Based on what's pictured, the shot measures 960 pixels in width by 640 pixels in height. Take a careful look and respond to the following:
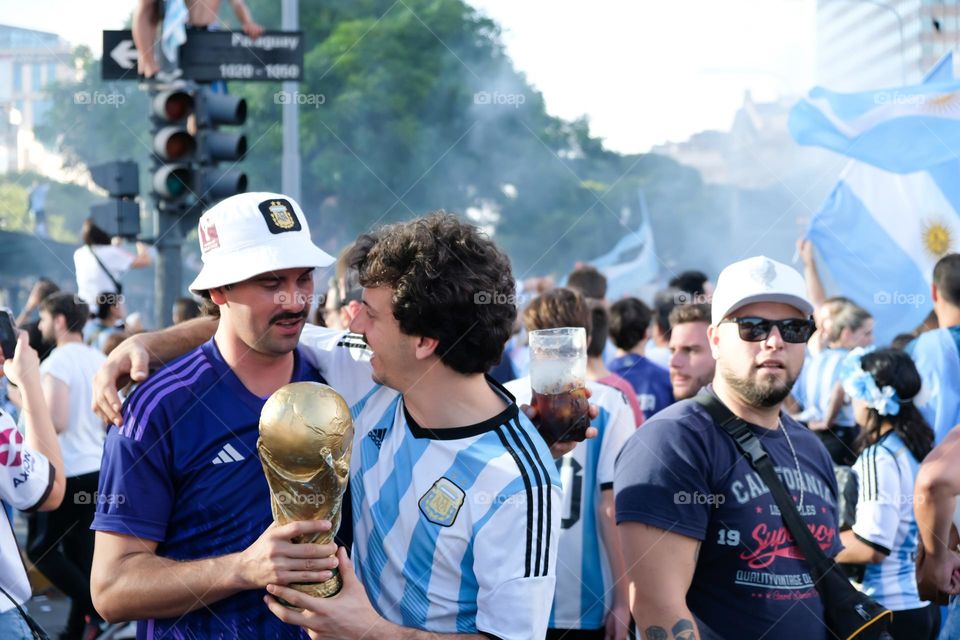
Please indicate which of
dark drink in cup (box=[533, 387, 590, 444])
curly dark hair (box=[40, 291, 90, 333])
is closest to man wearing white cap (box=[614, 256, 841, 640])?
dark drink in cup (box=[533, 387, 590, 444])

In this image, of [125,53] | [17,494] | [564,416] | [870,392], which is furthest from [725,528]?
[125,53]

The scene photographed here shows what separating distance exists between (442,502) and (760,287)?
1.59 metres

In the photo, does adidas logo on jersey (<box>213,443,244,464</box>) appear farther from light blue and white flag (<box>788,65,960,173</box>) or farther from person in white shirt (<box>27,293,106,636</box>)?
light blue and white flag (<box>788,65,960,173</box>)

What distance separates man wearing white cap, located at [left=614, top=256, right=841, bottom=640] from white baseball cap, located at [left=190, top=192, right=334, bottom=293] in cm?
121

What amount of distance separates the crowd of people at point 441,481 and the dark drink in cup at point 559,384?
0.08m

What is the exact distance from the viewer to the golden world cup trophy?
2160 mm

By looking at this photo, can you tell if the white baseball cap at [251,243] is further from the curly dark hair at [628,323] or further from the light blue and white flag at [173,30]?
the light blue and white flag at [173,30]

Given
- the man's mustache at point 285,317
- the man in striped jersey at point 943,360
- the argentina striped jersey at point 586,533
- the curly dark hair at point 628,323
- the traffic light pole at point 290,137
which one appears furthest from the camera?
the traffic light pole at point 290,137

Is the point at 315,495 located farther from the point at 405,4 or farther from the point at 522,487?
the point at 405,4

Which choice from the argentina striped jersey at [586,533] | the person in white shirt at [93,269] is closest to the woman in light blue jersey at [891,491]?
the argentina striped jersey at [586,533]

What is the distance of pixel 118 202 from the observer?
8.26 m

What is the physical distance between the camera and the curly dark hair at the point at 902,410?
16.0ft

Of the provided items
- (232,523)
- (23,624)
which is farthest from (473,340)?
(23,624)

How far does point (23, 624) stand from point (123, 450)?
1.18 meters
